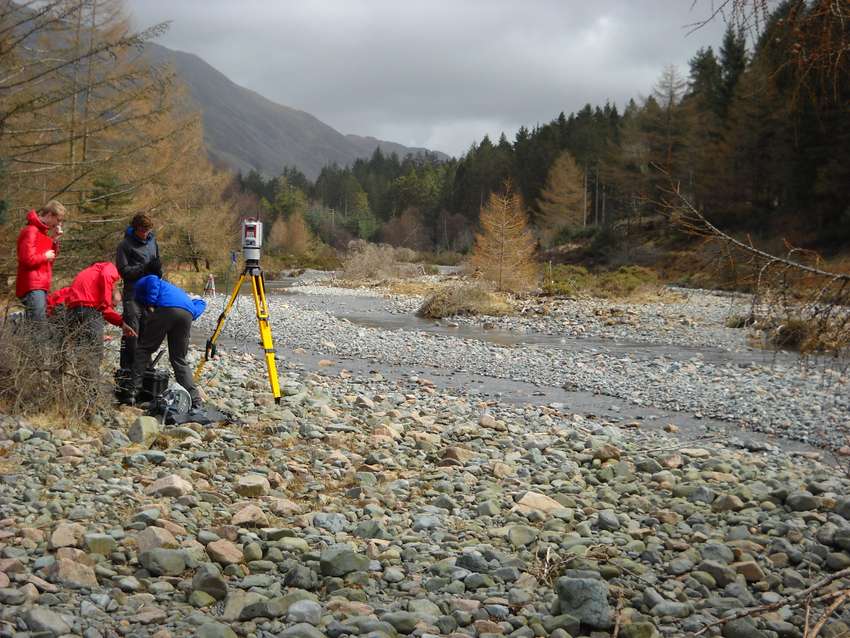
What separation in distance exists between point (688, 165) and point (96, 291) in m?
39.6

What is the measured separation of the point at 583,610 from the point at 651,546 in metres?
1.24

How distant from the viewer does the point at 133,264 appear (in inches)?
259

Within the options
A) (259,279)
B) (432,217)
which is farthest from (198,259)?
(432,217)

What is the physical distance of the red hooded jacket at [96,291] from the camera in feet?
20.8

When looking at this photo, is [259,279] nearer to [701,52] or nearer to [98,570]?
[98,570]

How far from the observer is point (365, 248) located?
4356 cm

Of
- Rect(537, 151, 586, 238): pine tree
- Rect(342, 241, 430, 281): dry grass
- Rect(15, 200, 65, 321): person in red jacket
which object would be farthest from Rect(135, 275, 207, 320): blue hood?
Rect(537, 151, 586, 238): pine tree

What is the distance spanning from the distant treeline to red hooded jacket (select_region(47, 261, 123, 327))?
4.76 m

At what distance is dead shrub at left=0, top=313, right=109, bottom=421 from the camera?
5809 mm

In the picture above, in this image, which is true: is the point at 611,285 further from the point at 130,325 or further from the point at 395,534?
the point at 395,534

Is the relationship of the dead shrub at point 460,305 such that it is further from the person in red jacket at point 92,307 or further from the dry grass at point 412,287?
the person in red jacket at point 92,307

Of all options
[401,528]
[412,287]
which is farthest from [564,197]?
[401,528]

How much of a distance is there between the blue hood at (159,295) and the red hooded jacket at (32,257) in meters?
0.91

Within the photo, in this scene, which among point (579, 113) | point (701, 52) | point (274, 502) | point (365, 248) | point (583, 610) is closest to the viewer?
point (583, 610)
